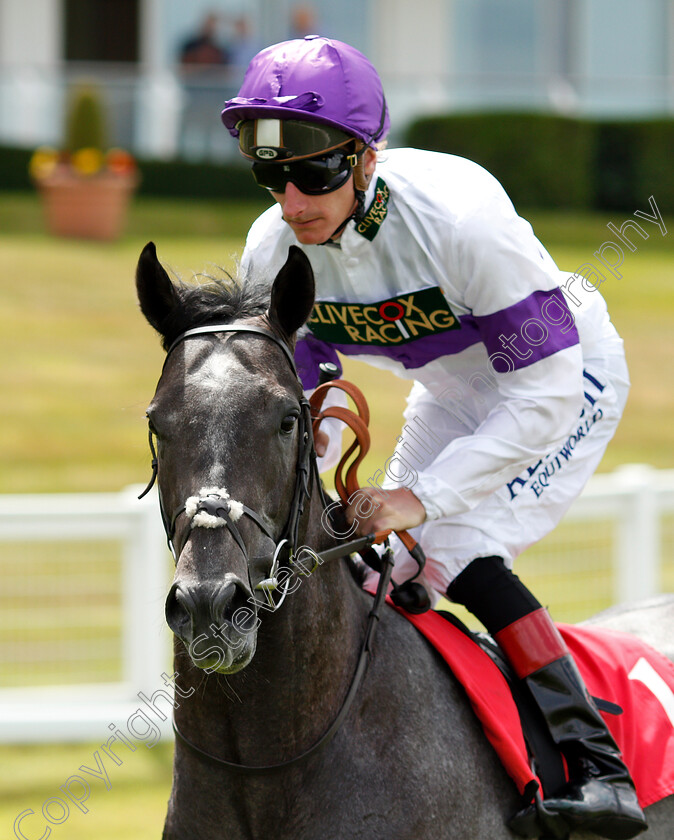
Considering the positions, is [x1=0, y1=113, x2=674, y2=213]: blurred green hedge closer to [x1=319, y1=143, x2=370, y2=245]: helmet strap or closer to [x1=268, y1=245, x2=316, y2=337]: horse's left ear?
[x1=319, y1=143, x2=370, y2=245]: helmet strap

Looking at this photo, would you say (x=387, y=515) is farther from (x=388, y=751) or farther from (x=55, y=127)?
(x=55, y=127)

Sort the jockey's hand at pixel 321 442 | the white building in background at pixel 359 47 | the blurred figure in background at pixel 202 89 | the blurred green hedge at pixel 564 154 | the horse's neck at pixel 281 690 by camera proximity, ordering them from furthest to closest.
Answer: the blurred green hedge at pixel 564 154
the white building in background at pixel 359 47
the blurred figure in background at pixel 202 89
the jockey's hand at pixel 321 442
the horse's neck at pixel 281 690

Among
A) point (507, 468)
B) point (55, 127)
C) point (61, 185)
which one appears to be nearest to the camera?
point (507, 468)

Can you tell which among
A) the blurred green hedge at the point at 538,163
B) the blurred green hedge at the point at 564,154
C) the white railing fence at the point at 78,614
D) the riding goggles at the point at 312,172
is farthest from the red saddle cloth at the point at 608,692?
the blurred green hedge at the point at 564,154

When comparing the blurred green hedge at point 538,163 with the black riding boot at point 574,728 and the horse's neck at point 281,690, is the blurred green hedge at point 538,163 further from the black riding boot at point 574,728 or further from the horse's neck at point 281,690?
the horse's neck at point 281,690

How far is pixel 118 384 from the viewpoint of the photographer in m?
11.0

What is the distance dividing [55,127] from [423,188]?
13.6m

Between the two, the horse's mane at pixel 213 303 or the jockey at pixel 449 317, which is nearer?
the horse's mane at pixel 213 303

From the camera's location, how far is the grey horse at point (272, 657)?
6.55ft

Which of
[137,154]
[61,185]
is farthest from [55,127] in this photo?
[61,185]

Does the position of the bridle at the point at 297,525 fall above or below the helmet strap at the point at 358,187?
below

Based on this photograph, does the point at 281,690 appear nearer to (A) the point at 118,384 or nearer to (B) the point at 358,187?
(B) the point at 358,187

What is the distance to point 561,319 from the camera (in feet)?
8.59

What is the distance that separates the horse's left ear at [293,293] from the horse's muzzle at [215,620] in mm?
630
